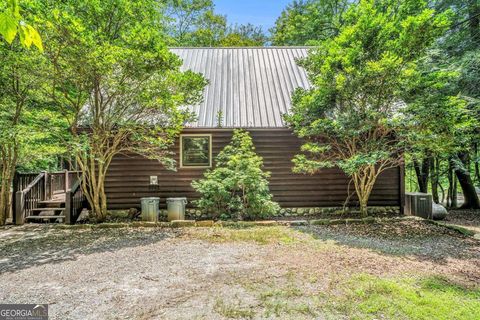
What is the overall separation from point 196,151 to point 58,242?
4.36 meters

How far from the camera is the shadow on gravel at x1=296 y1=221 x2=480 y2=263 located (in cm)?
525

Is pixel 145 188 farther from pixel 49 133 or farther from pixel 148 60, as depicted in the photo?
pixel 148 60

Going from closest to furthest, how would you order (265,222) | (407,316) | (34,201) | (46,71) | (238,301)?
(407,316), (238,301), (46,71), (265,222), (34,201)

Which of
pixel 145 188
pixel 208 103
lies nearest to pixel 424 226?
pixel 208 103

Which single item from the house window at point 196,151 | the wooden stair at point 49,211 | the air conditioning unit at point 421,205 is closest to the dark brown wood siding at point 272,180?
the house window at point 196,151

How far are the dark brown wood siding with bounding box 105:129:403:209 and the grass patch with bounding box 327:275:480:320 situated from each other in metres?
5.11

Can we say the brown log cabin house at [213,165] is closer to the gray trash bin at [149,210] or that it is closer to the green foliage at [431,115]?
the gray trash bin at [149,210]

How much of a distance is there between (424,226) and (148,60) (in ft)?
26.1

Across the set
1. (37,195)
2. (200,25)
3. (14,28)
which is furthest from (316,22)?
(14,28)

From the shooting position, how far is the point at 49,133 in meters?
6.79

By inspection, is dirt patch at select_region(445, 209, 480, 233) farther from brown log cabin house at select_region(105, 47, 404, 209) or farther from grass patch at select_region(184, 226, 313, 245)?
grass patch at select_region(184, 226, 313, 245)

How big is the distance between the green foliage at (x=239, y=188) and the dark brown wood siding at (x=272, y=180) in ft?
3.06

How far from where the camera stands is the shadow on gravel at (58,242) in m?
5.09

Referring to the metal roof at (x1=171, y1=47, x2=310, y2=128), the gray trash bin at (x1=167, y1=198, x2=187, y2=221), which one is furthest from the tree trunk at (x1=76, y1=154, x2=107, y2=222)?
the metal roof at (x1=171, y1=47, x2=310, y2=128)
